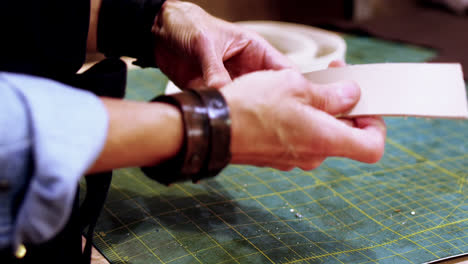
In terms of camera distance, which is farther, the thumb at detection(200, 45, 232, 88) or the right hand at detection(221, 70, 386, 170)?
the thumb at detection(200, 45, 232, 88)

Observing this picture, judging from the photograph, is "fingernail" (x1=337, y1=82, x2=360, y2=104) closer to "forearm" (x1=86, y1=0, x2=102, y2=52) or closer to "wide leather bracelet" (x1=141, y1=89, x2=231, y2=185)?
"wide leather bracelet" (x1=141, y1=89, x2=231, y2=185)

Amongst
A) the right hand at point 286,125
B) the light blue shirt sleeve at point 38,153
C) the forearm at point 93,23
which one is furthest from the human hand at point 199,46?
the light blue shirt sleeve at point 38,153

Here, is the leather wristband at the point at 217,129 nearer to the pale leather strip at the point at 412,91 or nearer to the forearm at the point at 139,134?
the forearm at the point at 139,134

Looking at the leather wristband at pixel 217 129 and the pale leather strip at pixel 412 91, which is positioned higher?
the pale leather strip at pixel 412 91

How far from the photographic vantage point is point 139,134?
1.80 feet

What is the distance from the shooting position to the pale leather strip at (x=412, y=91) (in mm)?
695

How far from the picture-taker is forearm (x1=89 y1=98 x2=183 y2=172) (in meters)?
0.54

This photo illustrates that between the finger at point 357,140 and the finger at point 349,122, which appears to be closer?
the finger at point 357,140

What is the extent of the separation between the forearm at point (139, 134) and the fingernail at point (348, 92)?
27 cm

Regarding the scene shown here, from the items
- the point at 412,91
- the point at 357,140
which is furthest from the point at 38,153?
the point at 412,91

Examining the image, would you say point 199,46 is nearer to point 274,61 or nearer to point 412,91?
point 274,61

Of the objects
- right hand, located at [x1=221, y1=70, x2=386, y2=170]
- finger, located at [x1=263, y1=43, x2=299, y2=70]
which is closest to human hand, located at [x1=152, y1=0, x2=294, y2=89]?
finger, located at [x1=263, y1=43, x2=299, y2=70]

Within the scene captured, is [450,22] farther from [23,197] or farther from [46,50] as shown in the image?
[23,197]

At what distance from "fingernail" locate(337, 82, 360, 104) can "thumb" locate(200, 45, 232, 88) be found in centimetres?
18
